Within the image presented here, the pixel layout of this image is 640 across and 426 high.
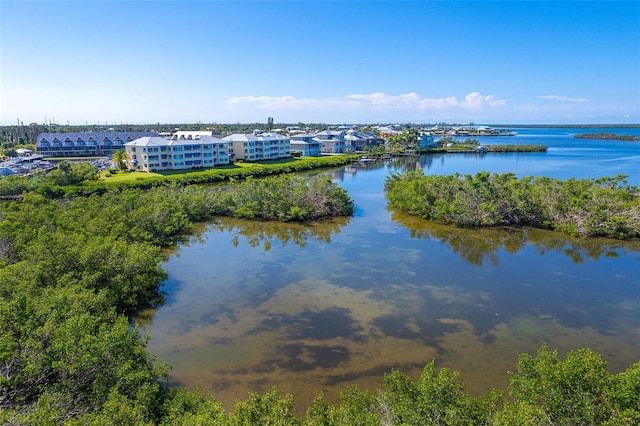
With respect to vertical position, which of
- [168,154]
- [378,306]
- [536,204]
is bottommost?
[378,306]

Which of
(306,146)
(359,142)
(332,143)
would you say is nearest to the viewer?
(306,146)

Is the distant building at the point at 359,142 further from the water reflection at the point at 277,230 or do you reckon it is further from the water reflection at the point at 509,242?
the water reflection at the point at 509,242

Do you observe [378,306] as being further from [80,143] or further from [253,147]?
[80,143]

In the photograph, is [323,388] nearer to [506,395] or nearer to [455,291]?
[506,395]

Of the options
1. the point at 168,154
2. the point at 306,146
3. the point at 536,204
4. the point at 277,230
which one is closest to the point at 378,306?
the point at 277,230

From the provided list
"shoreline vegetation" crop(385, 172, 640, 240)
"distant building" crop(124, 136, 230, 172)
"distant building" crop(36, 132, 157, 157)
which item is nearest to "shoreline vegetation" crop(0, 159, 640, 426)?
"shoreline vegetation" crop(385, 172, 640, 240)

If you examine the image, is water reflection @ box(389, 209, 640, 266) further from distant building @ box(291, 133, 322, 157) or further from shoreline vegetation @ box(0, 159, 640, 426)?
distant building @ box(291, 133, 322, 157)
